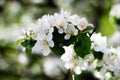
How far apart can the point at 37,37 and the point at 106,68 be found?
631 millimetres

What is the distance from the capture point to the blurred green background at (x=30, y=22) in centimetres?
640

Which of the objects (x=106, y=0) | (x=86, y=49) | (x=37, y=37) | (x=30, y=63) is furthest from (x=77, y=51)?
(x=106, y=0)

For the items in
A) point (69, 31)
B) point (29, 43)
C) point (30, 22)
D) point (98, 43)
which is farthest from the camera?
point (30, 22)

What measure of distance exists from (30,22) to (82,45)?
396 centimetres

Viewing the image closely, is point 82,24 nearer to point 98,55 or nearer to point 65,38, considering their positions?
point 65,38

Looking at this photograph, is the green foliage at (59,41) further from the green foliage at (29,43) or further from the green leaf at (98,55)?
the green leaf at (98,55)

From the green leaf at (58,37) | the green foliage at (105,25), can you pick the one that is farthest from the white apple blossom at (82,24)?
the green foliage at (105,25)

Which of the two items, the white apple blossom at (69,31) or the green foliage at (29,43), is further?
the green foliage at (29,43)

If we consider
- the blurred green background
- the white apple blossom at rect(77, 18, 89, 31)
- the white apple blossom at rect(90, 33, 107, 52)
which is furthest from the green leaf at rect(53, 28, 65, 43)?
the blurred green background

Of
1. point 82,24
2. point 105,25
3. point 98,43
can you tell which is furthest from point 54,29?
point 105,25

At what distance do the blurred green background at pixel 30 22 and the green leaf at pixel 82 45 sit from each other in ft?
9.79

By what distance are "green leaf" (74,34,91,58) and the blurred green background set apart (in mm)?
2984

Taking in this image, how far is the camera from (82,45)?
297 cm

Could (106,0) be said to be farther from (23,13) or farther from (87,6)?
(23,13)
